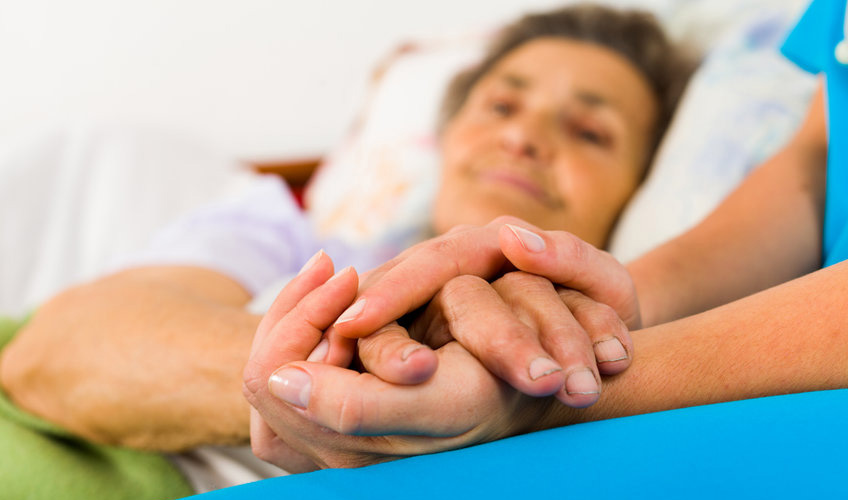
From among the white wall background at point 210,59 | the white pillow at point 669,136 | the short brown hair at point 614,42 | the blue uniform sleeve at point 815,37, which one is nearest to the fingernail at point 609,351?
the blue uniform sleeve at point 815,37

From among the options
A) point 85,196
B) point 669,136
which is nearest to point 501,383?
point 669,136


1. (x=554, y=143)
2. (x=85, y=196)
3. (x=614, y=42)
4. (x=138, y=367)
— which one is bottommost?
(x=85, y=196)

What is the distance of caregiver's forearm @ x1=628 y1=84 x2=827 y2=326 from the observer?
0.59 m

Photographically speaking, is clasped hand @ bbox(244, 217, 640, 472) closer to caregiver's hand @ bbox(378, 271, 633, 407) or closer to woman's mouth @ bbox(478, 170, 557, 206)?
caregiver's hand @ bbox(378, 271, 633, 407)

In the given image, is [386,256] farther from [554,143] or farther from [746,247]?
[746,247]

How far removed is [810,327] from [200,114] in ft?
6.73

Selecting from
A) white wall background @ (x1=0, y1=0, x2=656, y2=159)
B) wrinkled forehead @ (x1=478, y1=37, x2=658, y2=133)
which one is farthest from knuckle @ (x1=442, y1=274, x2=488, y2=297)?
white wall background @ (x1=0, y1=0, x2=656, y2=159)

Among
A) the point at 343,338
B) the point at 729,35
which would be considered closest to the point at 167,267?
the point at 343,338

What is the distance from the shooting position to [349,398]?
354mm

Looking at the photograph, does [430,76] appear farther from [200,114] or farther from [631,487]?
[631,487]

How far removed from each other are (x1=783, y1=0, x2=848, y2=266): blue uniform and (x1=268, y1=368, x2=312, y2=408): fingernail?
1.56 feet

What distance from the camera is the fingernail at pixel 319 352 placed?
Result: 0.41m

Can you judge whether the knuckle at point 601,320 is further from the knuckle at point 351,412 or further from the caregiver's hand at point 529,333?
the knuckle at point 351,412

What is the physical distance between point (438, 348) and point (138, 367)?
14.8 inches
